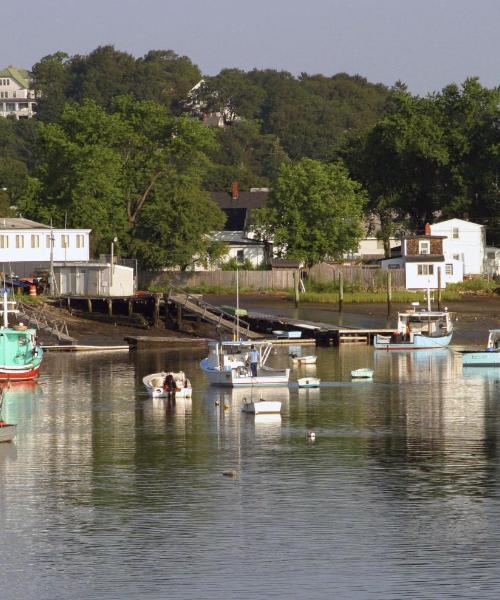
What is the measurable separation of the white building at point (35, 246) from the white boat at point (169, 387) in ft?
196

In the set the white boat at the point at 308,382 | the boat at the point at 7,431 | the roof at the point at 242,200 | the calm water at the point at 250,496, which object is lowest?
the calm water at the point at 250,496

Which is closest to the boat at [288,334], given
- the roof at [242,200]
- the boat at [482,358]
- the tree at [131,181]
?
the boat at [482,358]

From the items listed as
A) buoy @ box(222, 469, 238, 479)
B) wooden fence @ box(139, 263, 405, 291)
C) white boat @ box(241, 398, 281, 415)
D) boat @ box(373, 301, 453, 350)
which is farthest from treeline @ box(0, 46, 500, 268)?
buoy @ box(222, 469, 238, 479)

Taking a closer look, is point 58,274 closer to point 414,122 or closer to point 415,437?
point 414,122

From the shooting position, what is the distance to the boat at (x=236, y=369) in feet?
265

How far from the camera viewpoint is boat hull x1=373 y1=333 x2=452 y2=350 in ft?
351

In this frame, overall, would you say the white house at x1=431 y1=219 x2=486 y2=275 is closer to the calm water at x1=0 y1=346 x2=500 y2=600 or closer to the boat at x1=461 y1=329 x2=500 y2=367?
the boat at x1=461 y1=329 x2=500 y2=367

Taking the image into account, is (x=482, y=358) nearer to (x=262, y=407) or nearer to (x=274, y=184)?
(x=262, y=407)

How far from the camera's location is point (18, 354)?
277 feet

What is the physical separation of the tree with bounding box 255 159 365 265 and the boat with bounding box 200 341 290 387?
62.2m

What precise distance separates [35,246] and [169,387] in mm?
64268

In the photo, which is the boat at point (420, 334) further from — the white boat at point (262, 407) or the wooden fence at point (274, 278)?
the white boat at point (262, 407)

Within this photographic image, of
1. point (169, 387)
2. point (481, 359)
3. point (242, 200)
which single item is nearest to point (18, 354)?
point (169, 387)

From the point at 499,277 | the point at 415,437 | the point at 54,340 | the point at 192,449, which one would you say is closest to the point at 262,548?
the point at 192,449
